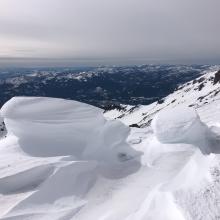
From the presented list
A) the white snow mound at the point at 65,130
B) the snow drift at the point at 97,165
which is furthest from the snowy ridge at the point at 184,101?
the snow drift at the point at 97,165

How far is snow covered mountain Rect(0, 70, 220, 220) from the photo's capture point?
10.7 metres

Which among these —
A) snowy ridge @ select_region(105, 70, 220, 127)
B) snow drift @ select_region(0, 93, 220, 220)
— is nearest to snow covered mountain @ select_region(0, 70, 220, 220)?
snow drift @ select_region(0, 93, 220, 220)

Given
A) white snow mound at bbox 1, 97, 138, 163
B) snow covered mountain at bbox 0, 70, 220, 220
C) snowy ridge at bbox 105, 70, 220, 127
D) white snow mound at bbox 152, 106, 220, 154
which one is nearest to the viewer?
snow covered mountain at bbox 0, 70, 220, 220

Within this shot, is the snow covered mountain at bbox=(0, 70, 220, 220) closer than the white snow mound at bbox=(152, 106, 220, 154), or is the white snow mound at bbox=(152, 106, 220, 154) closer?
the snow covered mountain at bbox=(0, 70, 220, 220)

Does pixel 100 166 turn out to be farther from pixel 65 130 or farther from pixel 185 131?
pixel 185 131

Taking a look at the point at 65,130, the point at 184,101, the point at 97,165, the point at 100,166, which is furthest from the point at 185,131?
the point at 184,101

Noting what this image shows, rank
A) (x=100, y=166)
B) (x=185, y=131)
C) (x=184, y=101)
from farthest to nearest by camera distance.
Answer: (x=184, y=101) → (x=185, y=131) → (x=100, y=166)

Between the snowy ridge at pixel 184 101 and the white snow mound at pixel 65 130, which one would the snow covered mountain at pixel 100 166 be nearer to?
the white snow mound at pixel 65 130

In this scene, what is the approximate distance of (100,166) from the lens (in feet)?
48.4

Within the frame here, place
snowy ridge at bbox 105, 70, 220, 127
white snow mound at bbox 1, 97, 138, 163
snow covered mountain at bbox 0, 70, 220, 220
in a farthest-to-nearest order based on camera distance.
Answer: snowy ridge at bbox 105, 70, 220, 127 < white snow mound at bbox 1, 97, 138, 163 < snow covered mountain at bbox 0, 70, 220, 220

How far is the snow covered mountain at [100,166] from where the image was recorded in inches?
422

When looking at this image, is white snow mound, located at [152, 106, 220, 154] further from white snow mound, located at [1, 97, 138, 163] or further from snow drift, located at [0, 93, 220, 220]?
white snow mound, located at [1, 97, 138, 163]

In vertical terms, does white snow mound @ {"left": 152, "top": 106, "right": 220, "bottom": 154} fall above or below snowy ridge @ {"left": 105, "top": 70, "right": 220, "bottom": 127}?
above

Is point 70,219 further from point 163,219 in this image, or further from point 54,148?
point 54,148
